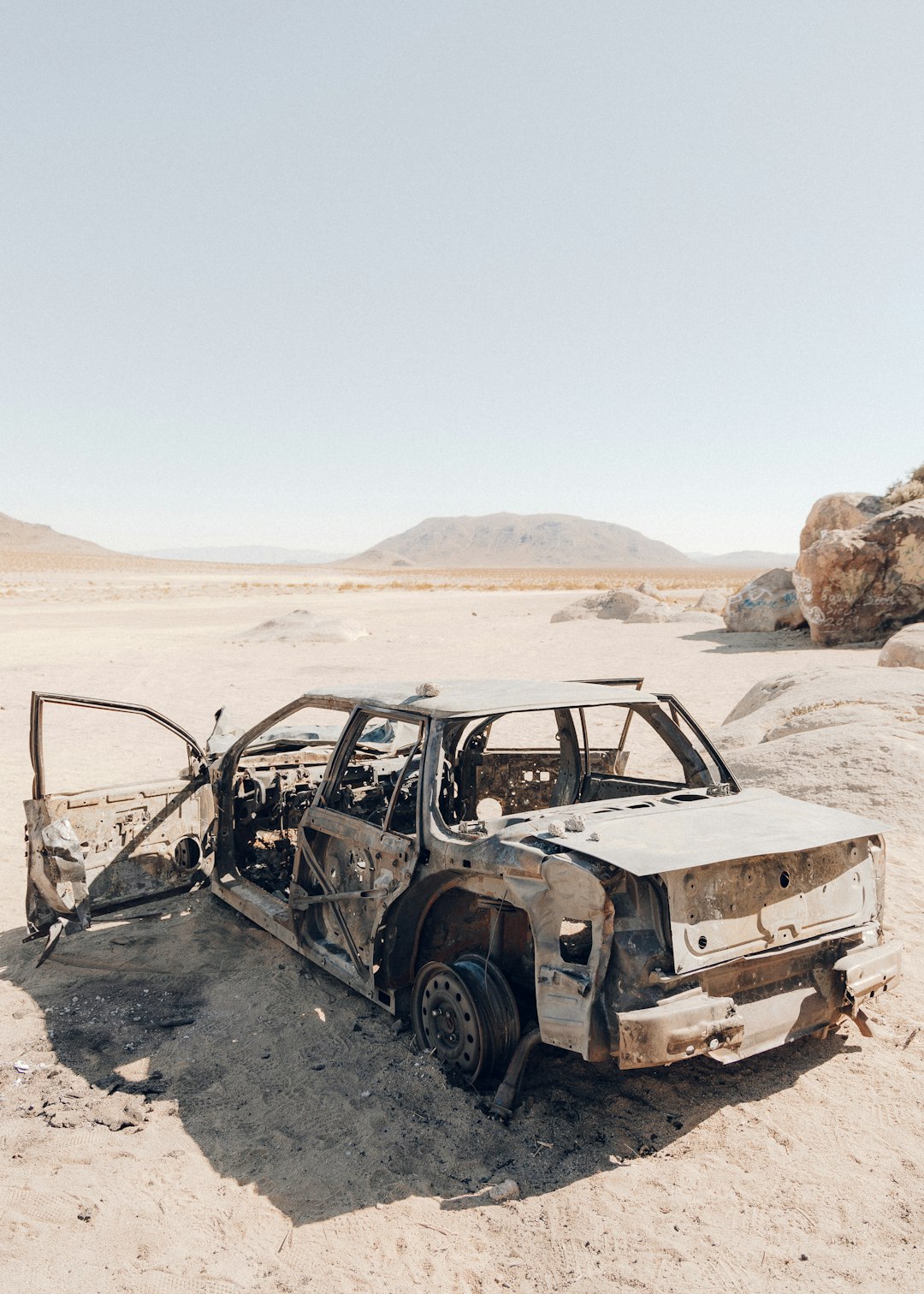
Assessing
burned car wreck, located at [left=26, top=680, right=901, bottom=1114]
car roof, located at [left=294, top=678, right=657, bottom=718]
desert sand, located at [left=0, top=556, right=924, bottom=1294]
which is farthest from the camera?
car roof, located at [left=294, top=678, right=657, bottom=718]

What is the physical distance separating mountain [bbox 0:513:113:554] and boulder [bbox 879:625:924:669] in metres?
177

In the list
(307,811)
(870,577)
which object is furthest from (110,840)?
(870,577)

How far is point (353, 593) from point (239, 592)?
7.18 m

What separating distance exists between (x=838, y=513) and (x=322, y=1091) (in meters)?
21.7

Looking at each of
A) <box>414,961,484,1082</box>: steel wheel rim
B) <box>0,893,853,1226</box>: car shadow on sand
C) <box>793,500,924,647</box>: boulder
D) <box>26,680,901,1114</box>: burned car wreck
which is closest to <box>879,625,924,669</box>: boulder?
<box>793,500,924,647</box>: boulder

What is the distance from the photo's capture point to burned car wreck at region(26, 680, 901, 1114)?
3346 mm

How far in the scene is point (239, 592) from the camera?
56.7 metres

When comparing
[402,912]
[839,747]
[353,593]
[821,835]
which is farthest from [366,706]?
[353,593]

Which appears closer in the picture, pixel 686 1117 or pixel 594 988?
pixel 594 988

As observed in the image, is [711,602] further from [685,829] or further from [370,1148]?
[370,1148]

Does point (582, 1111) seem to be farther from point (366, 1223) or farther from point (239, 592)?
point (239, 592)

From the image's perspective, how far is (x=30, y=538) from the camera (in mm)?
183125

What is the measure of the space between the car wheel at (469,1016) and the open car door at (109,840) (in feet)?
7.49

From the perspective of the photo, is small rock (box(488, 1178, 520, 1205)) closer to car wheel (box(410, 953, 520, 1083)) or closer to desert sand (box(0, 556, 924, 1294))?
desert sand (box(0, 556, 924, 1294))
